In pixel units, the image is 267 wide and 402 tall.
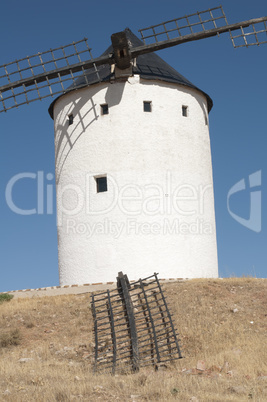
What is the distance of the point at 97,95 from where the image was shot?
2016 cm

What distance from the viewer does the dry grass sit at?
9805 millimetres

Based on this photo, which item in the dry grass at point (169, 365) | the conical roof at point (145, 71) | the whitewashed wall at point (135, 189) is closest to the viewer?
the dry grass at point (169, 365)

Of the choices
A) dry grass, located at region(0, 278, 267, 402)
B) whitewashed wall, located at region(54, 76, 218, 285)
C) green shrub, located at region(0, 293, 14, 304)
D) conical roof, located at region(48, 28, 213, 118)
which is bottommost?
dry grass, located at region(0, 278, 267, 402)

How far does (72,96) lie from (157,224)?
5293 mm

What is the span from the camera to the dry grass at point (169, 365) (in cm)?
980

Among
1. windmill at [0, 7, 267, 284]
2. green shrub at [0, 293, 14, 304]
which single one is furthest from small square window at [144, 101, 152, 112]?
green shrub at [0, 293, 14, 304]

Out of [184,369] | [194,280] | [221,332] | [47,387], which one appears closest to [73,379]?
[47,387]

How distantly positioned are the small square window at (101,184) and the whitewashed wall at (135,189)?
0.71 ft

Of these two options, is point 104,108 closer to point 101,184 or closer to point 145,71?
point 145,71

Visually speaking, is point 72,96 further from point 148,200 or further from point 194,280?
point 194,280

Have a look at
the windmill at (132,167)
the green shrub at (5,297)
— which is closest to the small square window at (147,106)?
the windmill at (132,167)

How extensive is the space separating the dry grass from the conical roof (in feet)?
22.5

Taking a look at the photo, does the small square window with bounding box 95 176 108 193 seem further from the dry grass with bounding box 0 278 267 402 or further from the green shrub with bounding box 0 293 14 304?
the green shrub with bounding box 0 293 14 304

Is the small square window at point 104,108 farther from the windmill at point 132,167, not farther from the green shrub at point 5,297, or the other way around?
the green shrub at point 5,297
